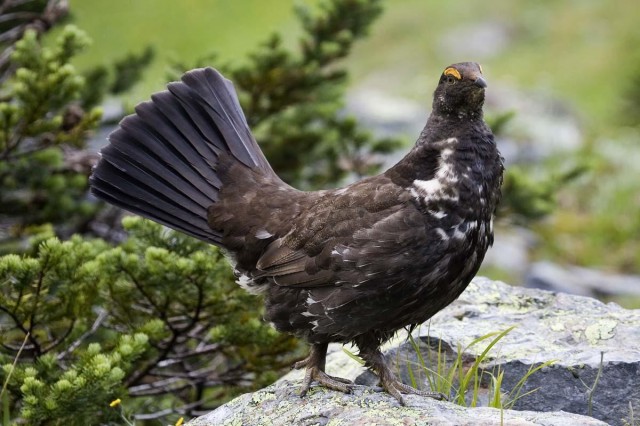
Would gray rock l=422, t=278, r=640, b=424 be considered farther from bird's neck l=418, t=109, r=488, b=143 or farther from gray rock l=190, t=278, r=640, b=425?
bird's neck l=418, t=109, r=488, b=143

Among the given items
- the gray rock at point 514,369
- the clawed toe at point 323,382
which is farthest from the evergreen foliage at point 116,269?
the clawed toe at point 323,382

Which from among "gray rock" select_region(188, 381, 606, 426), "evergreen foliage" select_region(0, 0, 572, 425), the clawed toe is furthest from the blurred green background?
"gray rock" select_region(188, 381, 606, 426)

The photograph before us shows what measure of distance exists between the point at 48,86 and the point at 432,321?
9.87 feet

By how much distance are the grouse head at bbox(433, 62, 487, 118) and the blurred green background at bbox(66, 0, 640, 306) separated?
567 cm

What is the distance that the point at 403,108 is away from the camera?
16203 mm

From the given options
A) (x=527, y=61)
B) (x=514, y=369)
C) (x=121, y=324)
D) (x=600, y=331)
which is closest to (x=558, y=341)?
(x=600, y=331)

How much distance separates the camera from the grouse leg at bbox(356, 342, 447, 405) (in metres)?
4.55

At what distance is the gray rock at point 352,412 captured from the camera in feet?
13.0

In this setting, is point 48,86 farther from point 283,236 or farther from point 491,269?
point 491,269

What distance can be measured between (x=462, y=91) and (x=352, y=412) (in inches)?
74.0

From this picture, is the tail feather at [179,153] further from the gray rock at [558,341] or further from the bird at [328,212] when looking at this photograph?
the gray rock at [558,341]

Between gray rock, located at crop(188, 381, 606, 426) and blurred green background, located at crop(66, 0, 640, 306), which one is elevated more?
blurred green background, located at crop(66, 0, 640, 306)

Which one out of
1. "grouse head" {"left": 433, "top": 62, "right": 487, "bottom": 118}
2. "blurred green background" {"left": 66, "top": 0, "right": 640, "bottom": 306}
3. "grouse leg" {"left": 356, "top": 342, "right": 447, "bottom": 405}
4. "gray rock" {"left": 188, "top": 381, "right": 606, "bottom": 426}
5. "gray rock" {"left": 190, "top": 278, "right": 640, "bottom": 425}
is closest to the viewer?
"gray rock" {"left": 188, "top": 381, "right": 606, "bottom": 426}

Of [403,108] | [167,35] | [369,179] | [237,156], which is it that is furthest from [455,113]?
[167,35]
